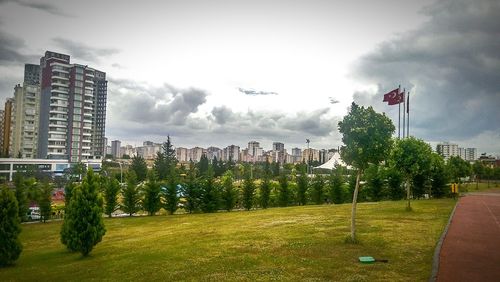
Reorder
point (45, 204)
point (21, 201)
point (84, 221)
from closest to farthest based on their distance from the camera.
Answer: point (84, 221) < point (21, 201) < point (45, 204)

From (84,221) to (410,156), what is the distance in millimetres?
27517

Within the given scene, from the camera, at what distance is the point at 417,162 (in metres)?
32.2

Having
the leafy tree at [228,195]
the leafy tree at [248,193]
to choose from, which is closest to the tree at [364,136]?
the leafy tree at [228,195]

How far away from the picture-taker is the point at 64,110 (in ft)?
368

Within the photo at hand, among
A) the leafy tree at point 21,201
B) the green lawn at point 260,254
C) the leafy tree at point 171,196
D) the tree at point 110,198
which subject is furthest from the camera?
the leafy tree at point 171,196

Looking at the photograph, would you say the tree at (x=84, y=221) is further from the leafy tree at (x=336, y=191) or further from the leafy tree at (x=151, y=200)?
the leafy tree at (x=336, y=191)

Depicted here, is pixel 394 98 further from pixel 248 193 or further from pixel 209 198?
pixel 209 198

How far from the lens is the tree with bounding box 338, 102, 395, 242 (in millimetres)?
20344

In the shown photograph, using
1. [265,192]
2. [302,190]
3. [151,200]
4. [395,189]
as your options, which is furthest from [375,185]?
[151,200]

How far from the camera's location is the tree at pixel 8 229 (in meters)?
22.8

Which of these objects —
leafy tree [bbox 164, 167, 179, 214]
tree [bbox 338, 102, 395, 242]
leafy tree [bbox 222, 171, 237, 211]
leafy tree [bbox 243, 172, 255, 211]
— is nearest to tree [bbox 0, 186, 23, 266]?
tree [bbox 338, 102, 395, 242]

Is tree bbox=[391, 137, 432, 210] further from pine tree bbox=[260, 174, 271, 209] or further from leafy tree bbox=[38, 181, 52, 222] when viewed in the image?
leafy tree bbox=[38, 181, 52, 222]

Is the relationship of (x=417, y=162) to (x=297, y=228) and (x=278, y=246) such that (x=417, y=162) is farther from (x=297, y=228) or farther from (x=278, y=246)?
(x=278, y=246)

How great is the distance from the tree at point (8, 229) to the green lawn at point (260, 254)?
2.70ft
